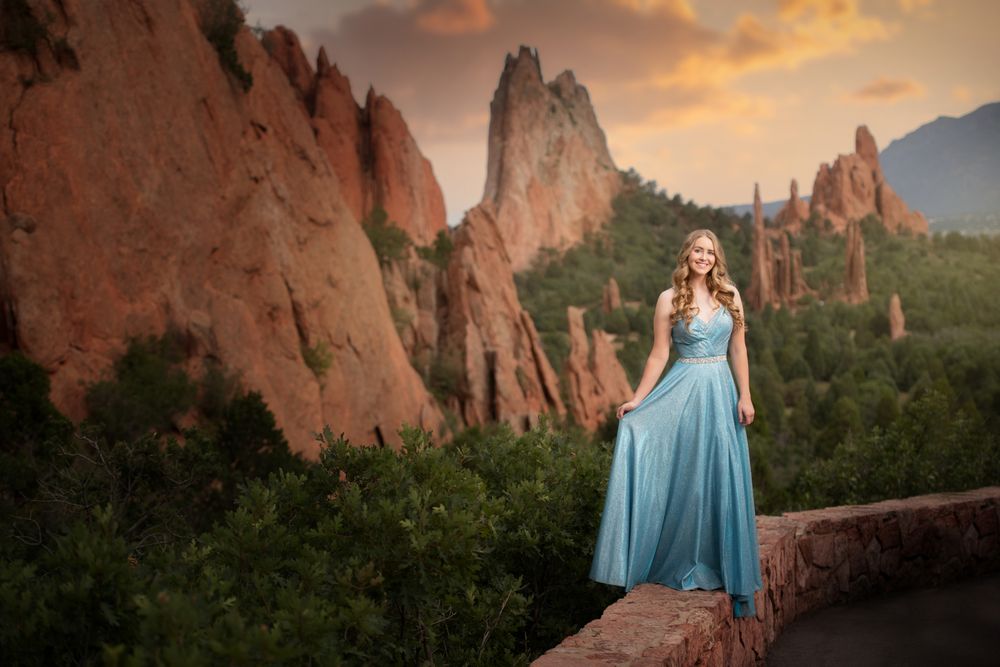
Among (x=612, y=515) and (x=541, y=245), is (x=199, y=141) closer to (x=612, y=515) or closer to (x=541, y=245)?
(x=612, y=515)

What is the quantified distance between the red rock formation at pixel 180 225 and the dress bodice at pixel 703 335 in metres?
15.7

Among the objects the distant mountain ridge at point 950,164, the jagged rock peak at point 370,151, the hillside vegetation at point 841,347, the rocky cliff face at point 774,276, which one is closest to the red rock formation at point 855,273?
the hillside vegetation at point 841,347

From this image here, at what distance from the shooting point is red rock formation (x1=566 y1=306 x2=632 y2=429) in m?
41.5

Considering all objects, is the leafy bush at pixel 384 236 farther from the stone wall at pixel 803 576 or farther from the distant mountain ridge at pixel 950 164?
the distant mountain ridge at pixel 950 164

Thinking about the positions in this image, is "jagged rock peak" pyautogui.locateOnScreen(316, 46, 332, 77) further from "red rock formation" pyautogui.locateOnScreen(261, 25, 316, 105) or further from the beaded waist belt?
the beaded waist belt

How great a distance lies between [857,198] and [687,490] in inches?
4377

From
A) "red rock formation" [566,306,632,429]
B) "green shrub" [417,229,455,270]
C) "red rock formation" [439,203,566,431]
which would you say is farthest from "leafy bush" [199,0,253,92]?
"red rock formation" [566,306,632,429]

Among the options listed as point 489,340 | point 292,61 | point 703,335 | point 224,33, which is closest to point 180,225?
point 224,33

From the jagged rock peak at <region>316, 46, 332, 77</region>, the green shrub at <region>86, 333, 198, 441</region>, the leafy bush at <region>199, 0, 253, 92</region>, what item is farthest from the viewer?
the jagged rock peak at <region>316, 46, 332, 77</region>

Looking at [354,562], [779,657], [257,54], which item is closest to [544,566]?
[779,657]

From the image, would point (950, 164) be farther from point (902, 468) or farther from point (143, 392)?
point (902, 468)

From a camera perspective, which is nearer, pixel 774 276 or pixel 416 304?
pixel 416 304

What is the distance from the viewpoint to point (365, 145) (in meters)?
45.3

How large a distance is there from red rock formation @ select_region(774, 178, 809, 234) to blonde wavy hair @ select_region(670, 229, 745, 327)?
104259 millimetres
